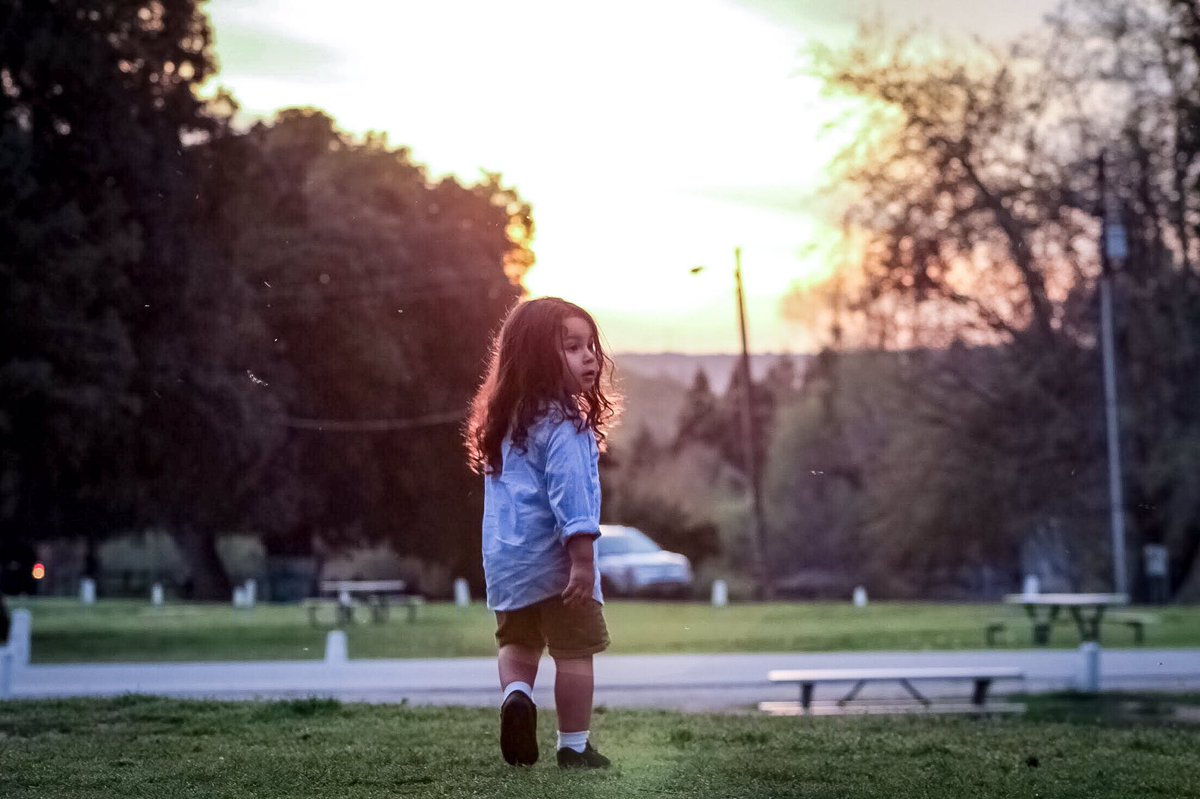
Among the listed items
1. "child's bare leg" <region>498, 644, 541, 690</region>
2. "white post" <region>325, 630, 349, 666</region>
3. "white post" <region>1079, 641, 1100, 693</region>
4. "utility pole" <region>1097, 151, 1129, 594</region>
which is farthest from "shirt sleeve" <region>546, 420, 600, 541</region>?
"utility pole" <region>1097, 151, 1129, 594</region>

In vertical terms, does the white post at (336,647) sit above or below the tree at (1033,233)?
below

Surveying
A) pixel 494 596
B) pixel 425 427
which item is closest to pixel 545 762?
pixel 494 596

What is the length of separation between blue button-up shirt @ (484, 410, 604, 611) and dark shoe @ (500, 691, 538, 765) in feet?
1.12

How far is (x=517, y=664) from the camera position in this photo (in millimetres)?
6293

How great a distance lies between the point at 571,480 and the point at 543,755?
58.1 inches

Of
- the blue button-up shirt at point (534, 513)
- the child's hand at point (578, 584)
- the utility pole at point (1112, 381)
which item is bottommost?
the child's hand at point (578, 584)

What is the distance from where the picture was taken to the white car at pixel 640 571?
41906 mm

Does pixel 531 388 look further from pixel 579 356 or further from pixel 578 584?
pixel 578 584

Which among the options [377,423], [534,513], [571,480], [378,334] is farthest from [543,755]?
[377,423]

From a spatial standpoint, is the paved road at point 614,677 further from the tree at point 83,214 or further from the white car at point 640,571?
the white car at point 640,571

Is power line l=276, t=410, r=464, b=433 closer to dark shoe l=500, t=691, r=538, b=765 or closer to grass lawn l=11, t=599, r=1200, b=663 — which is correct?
grass lawn l=11, t=599, r=1200, b=663

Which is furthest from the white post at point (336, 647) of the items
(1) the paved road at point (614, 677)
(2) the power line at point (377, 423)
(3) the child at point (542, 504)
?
(2) the power line at point (377, 423)

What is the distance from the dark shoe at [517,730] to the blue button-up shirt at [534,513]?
1.12 feet

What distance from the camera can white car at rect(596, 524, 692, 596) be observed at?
41.9 metres
